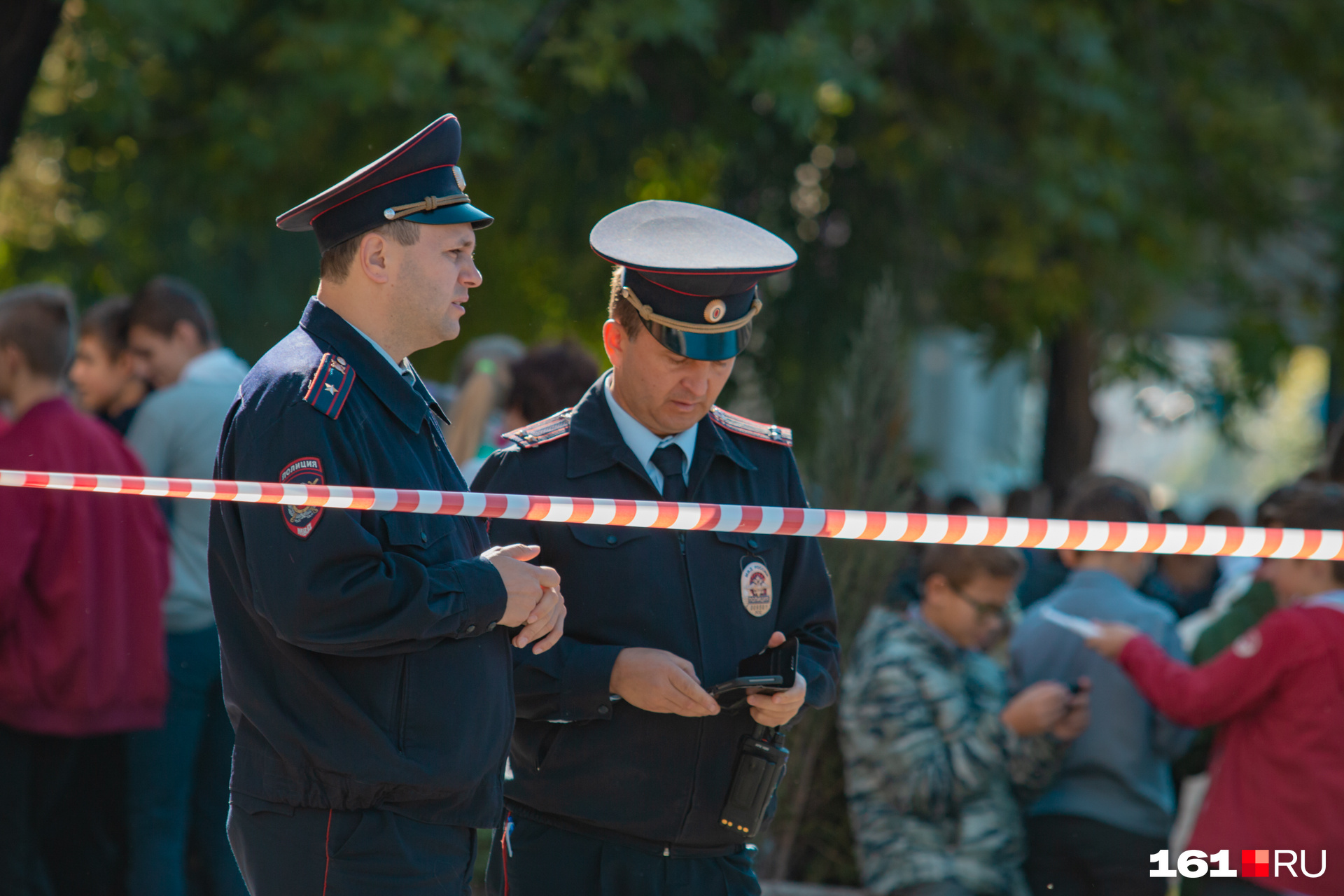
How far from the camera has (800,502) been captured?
2879mm

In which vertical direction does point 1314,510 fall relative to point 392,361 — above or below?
below

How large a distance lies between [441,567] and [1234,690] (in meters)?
2.53

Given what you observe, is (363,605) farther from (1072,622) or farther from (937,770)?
(1072,622)

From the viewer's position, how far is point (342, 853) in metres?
2.09

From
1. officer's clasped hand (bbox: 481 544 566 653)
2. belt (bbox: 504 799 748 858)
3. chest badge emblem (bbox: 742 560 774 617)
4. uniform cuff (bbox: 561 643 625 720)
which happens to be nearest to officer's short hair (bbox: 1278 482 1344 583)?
chest badge emblem (bbox: 742 560 774 617)

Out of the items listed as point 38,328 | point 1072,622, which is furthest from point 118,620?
point 1072,622

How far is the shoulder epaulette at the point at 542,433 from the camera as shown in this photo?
9.06 ft

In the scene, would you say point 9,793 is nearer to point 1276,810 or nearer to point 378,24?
point 1276,810

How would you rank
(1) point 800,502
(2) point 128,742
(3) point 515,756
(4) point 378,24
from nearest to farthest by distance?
1. (3) point 515,756
2. (1) point 800,502
3. (2) point 128,742
4. (4) point 378,24

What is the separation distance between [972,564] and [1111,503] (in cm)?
60

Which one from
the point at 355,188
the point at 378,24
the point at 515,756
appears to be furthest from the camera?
the point at 378,24

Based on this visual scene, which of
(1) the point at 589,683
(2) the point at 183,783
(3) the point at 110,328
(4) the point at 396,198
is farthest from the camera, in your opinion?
(3) the point at 110,328

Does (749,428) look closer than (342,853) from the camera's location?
No

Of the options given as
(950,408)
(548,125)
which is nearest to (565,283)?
(548,125)
